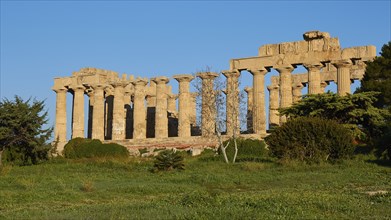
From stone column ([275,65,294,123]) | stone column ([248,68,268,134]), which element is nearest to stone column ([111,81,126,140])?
stone column ([248,68,268,134])

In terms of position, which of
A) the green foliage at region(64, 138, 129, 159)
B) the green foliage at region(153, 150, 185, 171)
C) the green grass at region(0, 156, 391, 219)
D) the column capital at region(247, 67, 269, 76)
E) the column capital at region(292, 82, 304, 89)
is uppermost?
the column capital at region(247, 67, 269, 76)

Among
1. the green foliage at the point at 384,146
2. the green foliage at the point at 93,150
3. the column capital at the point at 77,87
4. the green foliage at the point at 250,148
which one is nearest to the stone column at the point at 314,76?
the green foliage at the point at 250,148

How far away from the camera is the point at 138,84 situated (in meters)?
61.2

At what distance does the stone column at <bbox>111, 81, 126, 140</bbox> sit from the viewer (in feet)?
200

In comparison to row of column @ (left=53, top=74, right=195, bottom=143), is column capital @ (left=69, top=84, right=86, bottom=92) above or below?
above

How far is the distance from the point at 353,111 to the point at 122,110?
2607cm

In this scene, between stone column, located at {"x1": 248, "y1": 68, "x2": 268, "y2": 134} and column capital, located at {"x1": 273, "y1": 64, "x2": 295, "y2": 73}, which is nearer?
column capital, located at {"x1": 273, "y1": 64, "x2": 295, "y2": 73}

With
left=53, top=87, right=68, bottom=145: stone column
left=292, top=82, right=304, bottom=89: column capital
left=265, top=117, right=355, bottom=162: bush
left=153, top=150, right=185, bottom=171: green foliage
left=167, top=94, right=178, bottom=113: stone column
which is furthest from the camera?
left=167, top=94, right=178, bottom=113: stone column

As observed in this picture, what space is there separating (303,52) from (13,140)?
2430 centimetres

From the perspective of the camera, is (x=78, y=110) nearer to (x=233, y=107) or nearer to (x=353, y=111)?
(x=233, y=107)

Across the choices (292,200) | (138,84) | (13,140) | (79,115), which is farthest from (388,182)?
(79,115)

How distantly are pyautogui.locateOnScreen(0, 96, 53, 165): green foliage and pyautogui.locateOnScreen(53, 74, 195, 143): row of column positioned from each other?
15759 mm

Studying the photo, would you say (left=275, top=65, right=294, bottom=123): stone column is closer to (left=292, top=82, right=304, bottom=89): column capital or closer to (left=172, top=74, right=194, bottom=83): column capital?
(left=172, top=74, right=194, bottom=83): column capital

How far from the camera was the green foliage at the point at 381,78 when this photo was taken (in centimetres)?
4588
